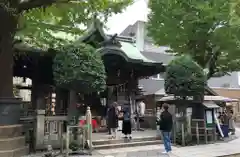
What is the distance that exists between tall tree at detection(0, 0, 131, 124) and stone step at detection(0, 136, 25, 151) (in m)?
1.16

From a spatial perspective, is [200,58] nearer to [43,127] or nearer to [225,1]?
[225,1]

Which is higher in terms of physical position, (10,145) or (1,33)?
(1,33)

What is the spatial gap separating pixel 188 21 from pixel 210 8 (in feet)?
4.52

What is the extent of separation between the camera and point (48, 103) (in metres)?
19.0

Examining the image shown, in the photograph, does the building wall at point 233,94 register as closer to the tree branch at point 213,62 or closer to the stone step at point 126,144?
the tree branch at point 213,62

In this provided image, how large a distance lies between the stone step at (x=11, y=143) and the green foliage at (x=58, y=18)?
14.0 feet

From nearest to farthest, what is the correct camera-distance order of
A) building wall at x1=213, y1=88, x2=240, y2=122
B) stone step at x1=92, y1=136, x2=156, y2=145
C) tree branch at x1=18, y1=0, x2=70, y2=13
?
tree branch at x1=18, y1=0, x2=70, y2=13
stone step at x1=92, y1=136, x2=156, y2=145
building wall at x1=213, y1=88, x2=240, y2=122

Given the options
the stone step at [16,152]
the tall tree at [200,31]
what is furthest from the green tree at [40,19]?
the tall tree at [200,31]

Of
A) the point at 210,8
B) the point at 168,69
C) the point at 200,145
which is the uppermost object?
the point at 210,8

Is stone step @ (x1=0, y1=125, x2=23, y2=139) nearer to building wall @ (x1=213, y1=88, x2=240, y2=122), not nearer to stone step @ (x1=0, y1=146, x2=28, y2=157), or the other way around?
stone step @ (x1=0, y1=146, x2=28, y2=157)

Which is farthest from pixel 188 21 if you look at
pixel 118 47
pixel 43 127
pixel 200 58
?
pixel 43 127

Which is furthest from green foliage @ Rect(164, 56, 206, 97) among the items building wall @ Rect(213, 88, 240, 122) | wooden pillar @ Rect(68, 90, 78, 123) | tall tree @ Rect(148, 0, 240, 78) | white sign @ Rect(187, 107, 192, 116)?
building wall @ Rect(213, 88, 240, 122)

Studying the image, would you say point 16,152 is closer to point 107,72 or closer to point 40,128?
point 40,128

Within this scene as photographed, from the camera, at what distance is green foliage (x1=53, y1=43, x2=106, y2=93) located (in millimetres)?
9828
